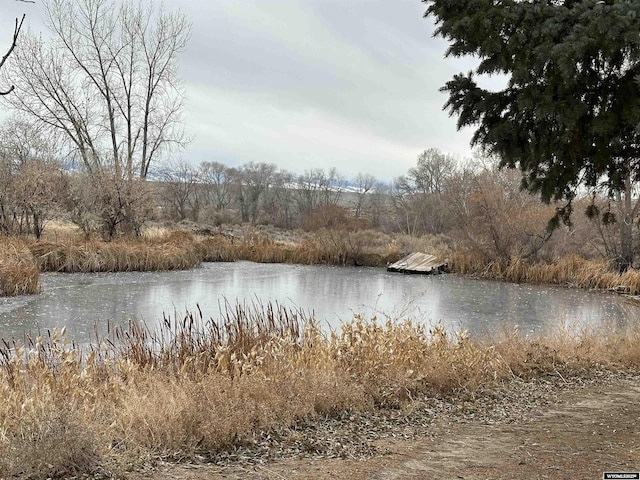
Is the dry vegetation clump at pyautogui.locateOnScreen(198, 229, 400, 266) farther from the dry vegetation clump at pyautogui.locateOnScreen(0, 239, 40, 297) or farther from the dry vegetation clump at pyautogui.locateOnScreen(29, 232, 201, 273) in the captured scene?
the dry vegetation clump at pyautogui.locateOnScreen(0, 239, 40, 297)

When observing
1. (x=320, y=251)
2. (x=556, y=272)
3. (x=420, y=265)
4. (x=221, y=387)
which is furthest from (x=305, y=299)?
(x=320, y=251)

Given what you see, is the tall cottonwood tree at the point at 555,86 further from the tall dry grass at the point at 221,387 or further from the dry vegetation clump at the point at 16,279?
the dry vegetation clump at the point at 16,279

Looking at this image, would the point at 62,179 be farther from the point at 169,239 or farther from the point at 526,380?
the point at 526,380

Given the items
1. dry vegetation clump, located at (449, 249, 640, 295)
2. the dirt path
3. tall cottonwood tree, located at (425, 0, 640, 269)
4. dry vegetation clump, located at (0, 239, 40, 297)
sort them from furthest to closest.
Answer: dry vegetation clump, located at (449, 249, 640, 295)
dry vegetation clump, located at (0, 239, 40, 297)
tall cottonwood tree, located at (425, 0, 640, 269)
the dirt path

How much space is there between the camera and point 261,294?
604 inches

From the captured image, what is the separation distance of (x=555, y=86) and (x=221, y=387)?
352cm

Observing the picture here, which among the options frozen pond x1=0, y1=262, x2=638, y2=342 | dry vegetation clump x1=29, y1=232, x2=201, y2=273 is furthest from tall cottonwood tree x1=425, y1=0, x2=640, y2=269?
dry vegetation clump x1=29, y1=232, x2=201, y2=273

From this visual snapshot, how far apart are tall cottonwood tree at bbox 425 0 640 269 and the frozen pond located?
3745 mm

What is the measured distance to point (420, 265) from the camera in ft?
81.0

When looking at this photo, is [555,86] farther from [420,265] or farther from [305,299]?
[420,265]

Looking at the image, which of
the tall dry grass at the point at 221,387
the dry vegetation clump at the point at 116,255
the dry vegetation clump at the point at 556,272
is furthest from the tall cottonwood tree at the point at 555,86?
the dry vegetation clump at the point at 116,255

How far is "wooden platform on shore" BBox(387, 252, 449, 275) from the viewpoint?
2423 centimetres

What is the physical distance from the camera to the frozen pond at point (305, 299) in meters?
11.4

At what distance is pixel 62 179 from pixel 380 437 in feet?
70.6
